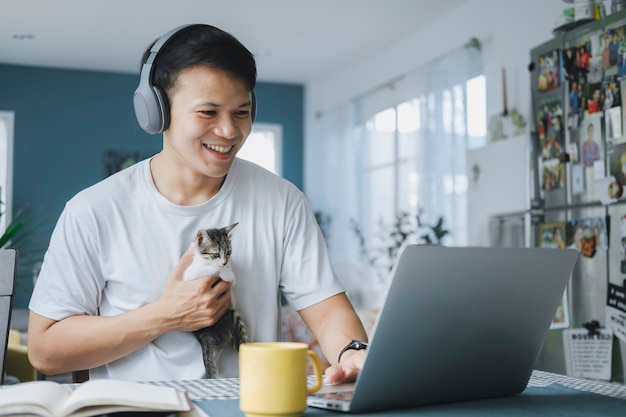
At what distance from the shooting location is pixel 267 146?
25.2 feet

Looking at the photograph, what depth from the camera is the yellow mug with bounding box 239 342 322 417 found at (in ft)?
2.68

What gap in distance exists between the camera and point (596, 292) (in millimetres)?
→ 3068

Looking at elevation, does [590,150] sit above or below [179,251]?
above

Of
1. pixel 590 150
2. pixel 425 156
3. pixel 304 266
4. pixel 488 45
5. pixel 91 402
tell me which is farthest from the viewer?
pixel 425 156

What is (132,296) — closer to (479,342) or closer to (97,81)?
(479,342)

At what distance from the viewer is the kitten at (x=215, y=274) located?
1328mm

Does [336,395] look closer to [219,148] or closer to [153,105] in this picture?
[219,148]

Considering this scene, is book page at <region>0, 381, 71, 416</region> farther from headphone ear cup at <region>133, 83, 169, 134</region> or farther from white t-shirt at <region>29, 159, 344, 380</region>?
headphone ear cup at <region>133, 83, 169, 134</region>

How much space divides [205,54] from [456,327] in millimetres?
696

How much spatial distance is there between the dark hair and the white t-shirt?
0.20 m

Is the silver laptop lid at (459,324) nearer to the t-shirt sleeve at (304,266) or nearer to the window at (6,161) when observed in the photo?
the t-shirt sleeve at (304,266)

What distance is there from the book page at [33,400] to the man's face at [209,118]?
0.57m

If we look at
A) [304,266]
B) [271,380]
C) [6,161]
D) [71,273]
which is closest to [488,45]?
[304,266]

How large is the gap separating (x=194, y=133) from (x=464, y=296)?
0.63 meters
